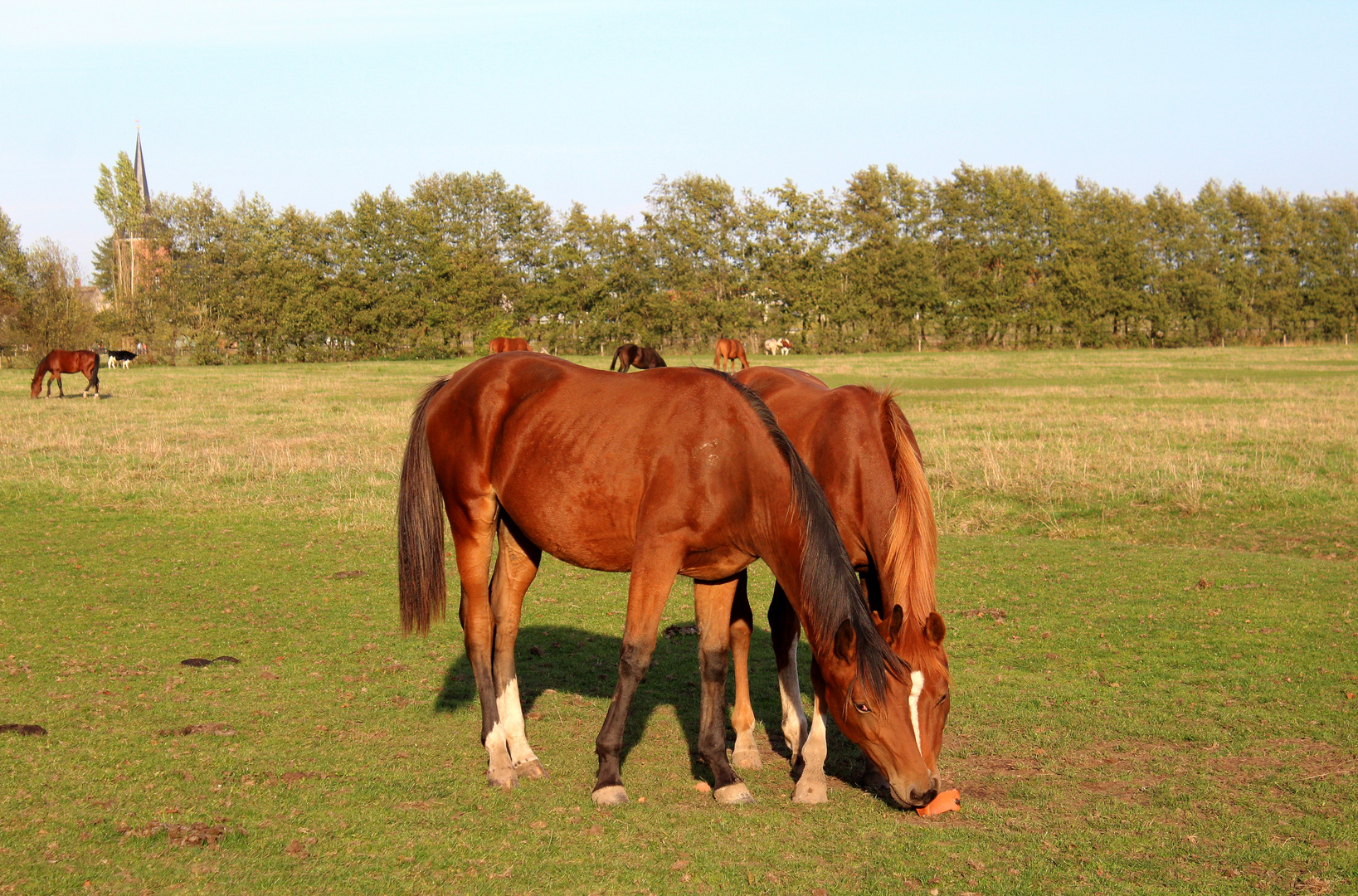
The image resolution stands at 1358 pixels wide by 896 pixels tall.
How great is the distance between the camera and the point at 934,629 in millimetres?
3781

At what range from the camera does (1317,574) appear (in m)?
8.39

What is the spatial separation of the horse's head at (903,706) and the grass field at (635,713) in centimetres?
30

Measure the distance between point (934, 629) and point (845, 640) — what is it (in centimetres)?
34

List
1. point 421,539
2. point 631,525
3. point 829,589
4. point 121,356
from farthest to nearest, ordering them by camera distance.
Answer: point 121,356 → point 421,539 → point 631,525 → point 829,589

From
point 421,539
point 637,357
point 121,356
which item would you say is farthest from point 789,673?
point 121,356

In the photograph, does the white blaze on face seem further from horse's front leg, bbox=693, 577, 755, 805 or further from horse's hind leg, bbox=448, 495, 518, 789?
horse's hind leg, bbox=448, 495, 518, 789

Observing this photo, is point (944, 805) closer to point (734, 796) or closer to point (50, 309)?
point (734, 796)

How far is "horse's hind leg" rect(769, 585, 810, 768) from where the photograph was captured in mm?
4898

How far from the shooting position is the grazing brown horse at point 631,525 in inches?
155

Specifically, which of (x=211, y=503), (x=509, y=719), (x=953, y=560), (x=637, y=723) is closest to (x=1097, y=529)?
(x=953, y=560)

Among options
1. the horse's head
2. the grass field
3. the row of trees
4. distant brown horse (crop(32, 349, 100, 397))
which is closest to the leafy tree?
the row of trees

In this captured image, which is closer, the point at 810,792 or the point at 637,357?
the point at 810,792

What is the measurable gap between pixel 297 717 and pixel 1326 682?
18.9ft

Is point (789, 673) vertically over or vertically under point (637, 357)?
under
